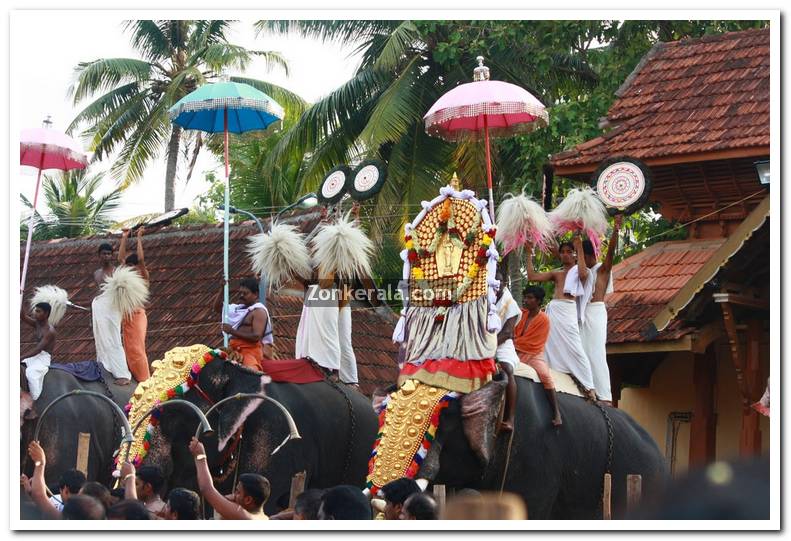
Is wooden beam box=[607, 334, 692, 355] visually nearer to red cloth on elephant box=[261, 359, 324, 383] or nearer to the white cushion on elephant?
the white cushion on elephant

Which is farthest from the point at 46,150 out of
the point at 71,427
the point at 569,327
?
the point at 569,327

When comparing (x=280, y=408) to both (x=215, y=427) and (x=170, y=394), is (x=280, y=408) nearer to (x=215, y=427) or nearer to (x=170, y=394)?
(x=215, y=427)

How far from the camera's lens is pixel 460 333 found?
894 cm

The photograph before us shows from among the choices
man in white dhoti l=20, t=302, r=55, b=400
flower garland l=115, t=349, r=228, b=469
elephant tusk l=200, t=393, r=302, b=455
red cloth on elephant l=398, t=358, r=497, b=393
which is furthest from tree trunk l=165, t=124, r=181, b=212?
red cloth on elephant l=398, t=358, r=497, b=393

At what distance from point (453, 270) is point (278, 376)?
6.78ft

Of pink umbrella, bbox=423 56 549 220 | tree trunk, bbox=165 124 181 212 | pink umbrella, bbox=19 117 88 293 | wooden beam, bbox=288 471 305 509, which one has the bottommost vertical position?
wooden beam, bbox=288 471 305 509

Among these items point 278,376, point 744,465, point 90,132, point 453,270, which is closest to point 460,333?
point 453,270

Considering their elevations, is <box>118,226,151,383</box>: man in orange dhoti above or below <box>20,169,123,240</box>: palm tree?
below

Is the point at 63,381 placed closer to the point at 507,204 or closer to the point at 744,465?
the point at 507,204

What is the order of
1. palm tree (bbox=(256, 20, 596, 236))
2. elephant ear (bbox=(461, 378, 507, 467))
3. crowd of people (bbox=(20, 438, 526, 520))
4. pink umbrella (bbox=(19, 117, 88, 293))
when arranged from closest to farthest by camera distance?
crowd of people (bbox=(20, 438, 526, 520)), elephant ear (bbox=(461, 378, 507, 467)), pink umbrella (bbox=(19, 117, 88, 293)), palm tree (bbox=(256, 20, 596, 236))

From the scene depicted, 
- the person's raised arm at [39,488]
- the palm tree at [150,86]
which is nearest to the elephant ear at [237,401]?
the person's raised arm at [39,488]

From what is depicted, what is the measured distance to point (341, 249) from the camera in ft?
33.3

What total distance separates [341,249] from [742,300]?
322cm

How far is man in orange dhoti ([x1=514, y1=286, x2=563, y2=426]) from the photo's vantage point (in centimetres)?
961
